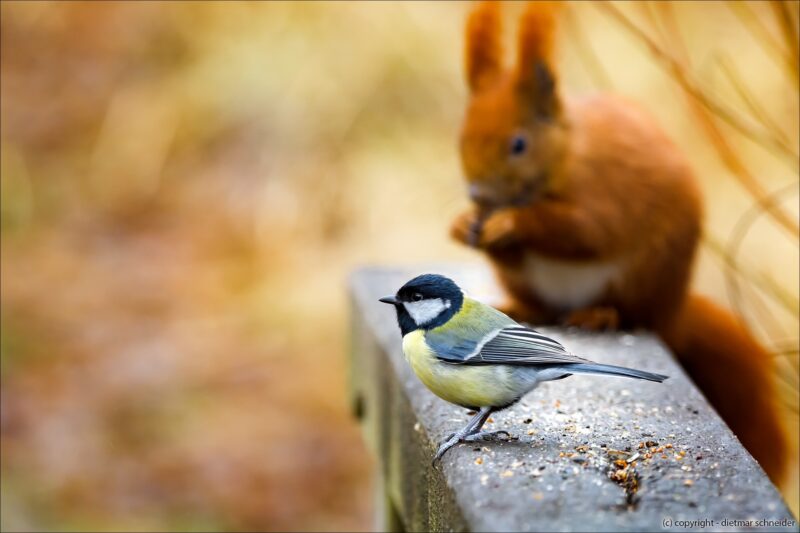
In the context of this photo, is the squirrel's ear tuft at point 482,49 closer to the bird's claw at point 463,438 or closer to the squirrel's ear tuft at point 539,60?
the squirrel's ear tuft at point 539,60

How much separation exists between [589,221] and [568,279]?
184 mm

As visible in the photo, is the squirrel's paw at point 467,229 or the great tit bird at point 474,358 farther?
the squirrel's paw at point 467,229

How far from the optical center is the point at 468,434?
5.62 ft

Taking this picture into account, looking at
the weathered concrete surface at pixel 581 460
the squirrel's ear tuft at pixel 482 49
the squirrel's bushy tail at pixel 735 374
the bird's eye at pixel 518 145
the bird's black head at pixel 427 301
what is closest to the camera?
the weathered concrete surface at pixel 581 460

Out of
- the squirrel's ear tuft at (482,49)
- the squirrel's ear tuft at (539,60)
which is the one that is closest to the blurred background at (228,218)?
the squirrel's ear tuft at (482,49)

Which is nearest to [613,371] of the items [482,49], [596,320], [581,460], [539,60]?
[581,460]

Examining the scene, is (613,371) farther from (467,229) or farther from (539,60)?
(539,60)

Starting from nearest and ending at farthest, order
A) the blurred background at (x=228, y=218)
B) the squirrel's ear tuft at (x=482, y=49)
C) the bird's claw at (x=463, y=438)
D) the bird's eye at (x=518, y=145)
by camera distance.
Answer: the bird's claw at (x=463, y=438)
the bird's eye at (x=518, y=145)
the squirrel's ear tuft at (x=482, y=49)
the blurred background at (x=228, y=218)

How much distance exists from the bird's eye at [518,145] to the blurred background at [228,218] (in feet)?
3.53

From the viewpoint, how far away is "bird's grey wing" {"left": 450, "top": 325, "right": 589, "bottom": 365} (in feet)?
5.54

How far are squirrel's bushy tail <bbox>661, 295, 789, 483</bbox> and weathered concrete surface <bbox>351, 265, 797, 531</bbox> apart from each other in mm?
336

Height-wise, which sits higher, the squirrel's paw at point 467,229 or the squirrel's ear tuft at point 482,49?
the squirrel's ear tuft at point 482,49

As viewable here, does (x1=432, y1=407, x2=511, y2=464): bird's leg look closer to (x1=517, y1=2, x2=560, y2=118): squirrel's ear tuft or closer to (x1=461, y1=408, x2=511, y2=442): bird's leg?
(x1=461, y1=408, x2=511, y2=442): bird's leg

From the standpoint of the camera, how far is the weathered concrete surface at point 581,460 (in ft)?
4.53
